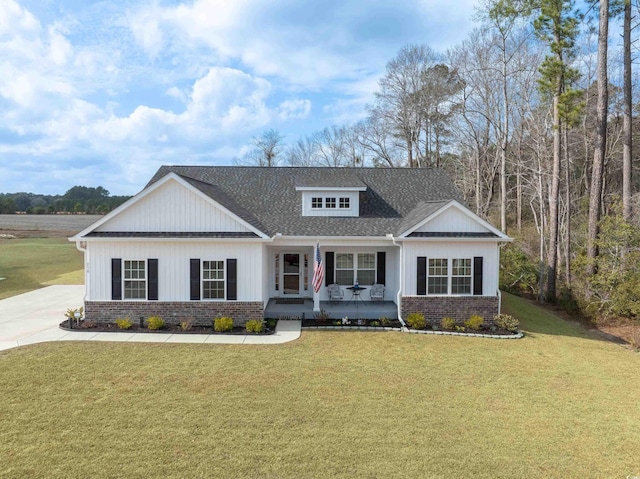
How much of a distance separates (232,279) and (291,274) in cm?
366

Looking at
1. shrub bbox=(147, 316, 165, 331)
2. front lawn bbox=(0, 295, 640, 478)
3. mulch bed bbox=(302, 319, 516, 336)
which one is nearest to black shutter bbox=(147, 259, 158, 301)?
shrub bbox=(147, 316, 165, 331)

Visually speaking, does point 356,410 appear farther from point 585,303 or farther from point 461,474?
point 585,303

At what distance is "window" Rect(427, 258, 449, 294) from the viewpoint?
13516 mm

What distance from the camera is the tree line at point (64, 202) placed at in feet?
192

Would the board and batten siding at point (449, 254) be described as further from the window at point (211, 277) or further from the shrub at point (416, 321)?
the window at point (211, 277)

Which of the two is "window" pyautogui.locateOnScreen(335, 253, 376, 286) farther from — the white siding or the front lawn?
the front lawn

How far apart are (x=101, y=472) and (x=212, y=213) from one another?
874 centimetres

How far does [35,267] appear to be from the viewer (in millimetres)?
27094

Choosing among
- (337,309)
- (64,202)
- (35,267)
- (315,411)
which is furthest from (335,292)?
(64,202)

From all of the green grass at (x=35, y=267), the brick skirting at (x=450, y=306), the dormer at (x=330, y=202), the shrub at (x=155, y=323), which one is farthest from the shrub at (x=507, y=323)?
the green grass at (x=35, y=267)

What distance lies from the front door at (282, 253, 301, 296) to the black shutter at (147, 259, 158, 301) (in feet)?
16.5

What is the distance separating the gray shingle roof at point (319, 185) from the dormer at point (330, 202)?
28cm

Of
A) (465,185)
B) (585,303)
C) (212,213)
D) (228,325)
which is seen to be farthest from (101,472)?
(465,185)

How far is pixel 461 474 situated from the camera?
17.7 feet
